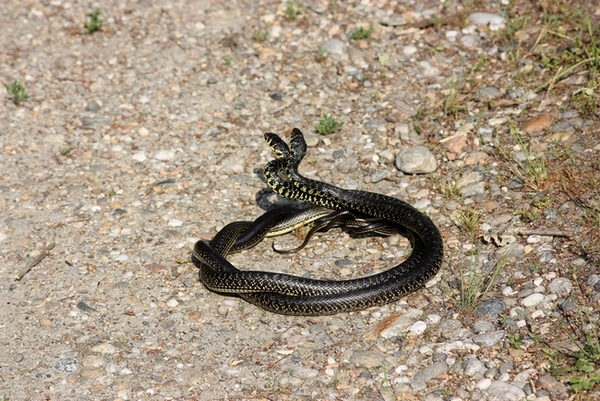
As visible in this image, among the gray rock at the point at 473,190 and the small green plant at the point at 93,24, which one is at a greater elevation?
the small green plant at the point at 93,24

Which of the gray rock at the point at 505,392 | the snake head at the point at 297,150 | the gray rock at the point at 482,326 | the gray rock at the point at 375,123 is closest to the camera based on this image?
the gray rock at the point at 505,392

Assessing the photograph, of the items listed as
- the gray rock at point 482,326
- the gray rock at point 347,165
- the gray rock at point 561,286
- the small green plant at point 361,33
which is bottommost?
the gray rock at point 347,165

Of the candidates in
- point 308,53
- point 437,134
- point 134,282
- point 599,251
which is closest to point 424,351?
point 599,251

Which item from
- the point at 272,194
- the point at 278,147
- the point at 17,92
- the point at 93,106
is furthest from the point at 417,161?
the point at 17,92

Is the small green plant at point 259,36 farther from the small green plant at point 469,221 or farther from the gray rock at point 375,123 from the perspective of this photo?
the small green plant at point 469,221

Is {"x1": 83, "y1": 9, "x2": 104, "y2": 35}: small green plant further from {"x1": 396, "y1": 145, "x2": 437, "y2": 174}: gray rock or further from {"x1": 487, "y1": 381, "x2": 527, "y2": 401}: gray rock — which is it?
{"x1": 487, "y1": 381, "x2": 527, "y2": 401}: gray rock

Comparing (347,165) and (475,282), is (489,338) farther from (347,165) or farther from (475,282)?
(347,165)

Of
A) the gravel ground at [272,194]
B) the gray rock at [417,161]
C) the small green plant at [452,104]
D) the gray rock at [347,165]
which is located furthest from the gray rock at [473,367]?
the small green plant at [452,104]

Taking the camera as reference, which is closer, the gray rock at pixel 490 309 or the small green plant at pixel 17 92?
the gray rock at pixel 490 309
